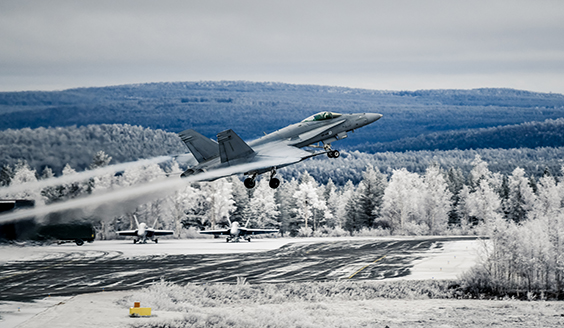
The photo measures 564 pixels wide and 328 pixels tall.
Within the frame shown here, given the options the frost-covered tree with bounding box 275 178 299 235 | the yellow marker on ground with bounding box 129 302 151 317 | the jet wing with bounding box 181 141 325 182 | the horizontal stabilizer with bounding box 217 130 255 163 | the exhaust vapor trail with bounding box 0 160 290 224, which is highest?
the horizontal stabilizer with bounding box 217 130 255 163

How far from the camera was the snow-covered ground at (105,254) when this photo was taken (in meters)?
42.0

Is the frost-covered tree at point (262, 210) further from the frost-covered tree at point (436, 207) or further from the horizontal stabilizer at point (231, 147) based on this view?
the horizontal stabilizer at point (231, 147)

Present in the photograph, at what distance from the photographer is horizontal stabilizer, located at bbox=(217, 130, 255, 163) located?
113 ft

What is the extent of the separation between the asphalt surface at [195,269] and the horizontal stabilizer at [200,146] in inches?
1000

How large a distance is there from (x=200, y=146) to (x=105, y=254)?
59.2m

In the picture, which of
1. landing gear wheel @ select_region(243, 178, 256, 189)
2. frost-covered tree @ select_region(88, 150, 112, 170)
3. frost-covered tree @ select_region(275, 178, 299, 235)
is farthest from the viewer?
frost-covered tree @ select_region(275, 178, 299, 235)

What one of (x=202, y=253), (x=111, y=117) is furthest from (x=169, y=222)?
(x=111, y=117)

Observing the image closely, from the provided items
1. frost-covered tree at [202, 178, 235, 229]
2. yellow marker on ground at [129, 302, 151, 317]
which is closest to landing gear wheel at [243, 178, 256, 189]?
yellow marker on ground at [129, 302, 151, 317]

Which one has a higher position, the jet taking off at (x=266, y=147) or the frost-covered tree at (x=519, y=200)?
the jet taking off at (x=266, y=147)

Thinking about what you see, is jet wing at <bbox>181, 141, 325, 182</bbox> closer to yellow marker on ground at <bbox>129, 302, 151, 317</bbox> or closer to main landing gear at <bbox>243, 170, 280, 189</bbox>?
main landing gear at <bbox>243, 170, 280, 189</bbox>

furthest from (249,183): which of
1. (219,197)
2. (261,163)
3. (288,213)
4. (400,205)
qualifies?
(288,213)

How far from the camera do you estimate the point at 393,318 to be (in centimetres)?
4747

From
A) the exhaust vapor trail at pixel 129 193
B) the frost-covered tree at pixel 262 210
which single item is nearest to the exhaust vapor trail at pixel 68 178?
the exhaust vapor trail at pixel 129 193

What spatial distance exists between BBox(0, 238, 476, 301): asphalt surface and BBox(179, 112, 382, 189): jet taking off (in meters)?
26.0
